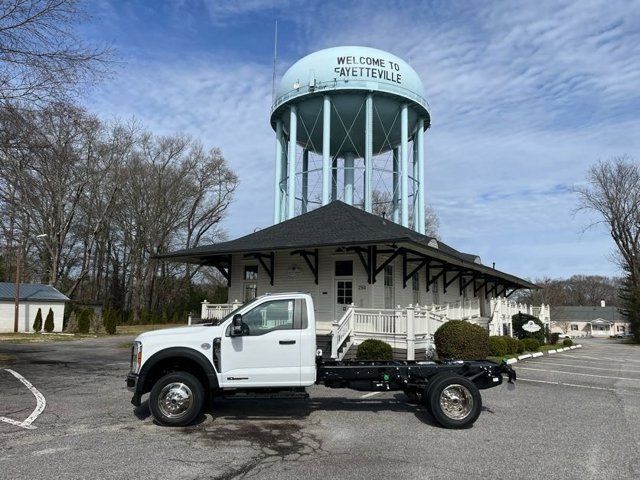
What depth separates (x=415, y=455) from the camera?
20.3 feet

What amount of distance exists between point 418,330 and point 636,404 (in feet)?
21.2

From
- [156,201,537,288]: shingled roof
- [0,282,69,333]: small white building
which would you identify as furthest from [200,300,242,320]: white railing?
[0,282,69,333]: small white building

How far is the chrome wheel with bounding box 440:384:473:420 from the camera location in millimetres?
7633

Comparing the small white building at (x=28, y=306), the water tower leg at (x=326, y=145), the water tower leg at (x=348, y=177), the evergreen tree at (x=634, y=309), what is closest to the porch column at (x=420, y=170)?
the water tower leg at (x=348, y=177)

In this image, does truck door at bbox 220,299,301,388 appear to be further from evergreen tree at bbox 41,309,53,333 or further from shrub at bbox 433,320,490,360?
evergreen tree at bbox 41,309,53,333

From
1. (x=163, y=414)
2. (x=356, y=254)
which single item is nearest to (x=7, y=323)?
(x=356, y=254)

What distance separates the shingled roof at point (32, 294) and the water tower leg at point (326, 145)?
23.7m

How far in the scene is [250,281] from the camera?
20.6 metres

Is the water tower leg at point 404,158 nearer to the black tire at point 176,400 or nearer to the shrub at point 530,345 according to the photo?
the shrub at point 530,345

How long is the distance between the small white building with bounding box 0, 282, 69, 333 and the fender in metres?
35.5

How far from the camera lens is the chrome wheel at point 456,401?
763 centimetres

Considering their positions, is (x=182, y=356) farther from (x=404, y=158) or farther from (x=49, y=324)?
(x=49, y=324)

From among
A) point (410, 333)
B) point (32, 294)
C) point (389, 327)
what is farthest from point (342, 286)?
point (32, 294)

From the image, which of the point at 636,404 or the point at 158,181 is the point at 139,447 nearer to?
the point at 636,404
